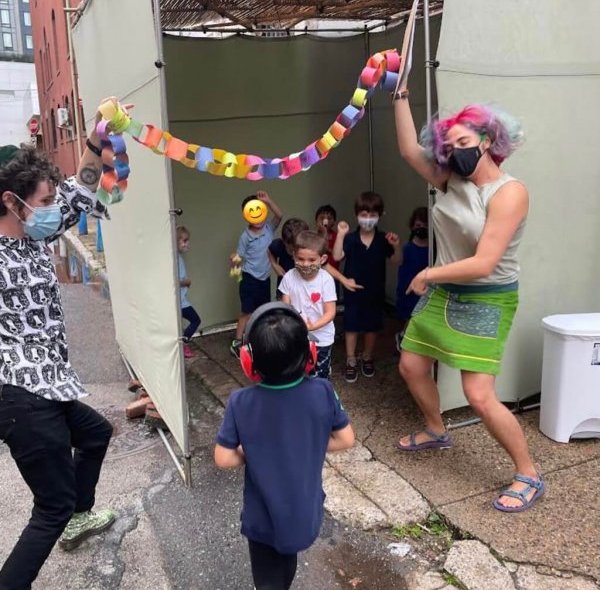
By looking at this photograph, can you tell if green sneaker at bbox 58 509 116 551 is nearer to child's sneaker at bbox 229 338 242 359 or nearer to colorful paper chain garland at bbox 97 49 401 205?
colorful paper chain garland at bbox 97 49 401 205

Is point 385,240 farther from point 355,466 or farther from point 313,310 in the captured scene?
point 355,466

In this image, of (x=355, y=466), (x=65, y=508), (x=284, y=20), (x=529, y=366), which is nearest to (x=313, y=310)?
(x=355, y=466)

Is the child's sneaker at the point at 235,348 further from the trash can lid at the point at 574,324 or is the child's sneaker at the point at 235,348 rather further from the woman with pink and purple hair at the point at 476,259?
the trash can lid at the point at 574,324

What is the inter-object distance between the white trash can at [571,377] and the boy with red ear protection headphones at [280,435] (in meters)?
2.02

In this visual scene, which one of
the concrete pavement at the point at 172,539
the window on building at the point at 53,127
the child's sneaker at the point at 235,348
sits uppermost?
the window on building at the point at 53,127

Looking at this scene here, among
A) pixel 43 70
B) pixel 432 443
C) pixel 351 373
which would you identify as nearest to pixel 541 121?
pixel 432 443

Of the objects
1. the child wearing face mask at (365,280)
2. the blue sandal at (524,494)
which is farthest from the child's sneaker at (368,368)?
the blue sandal at (524,494)

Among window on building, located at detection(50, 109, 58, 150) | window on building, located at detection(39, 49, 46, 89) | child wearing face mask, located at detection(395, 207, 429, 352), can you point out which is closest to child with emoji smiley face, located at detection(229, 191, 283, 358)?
child wearing face mask, located at detection(395, 207, 429, 352)

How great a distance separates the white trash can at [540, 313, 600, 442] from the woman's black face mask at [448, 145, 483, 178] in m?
1.20

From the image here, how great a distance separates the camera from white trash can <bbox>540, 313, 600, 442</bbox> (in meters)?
3.39

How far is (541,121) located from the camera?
11.7 ft

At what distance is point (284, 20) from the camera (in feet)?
18.5

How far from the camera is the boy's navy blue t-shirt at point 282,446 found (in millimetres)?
1854

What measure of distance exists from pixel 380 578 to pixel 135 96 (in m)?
2.65
